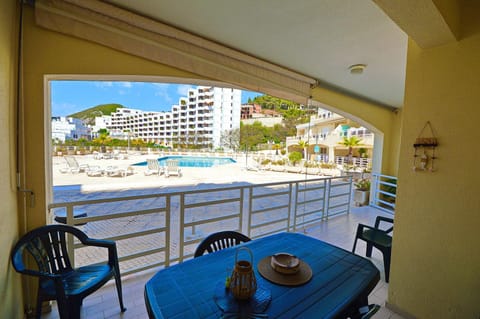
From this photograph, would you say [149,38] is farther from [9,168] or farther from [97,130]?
[97,130]

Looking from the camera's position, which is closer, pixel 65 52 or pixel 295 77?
pixel 65 52

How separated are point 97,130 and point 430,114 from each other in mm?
16500

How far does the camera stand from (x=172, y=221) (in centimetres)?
364

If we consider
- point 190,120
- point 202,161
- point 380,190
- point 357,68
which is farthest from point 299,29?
point 190,120

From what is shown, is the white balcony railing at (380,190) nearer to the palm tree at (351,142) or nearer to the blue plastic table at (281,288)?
the blue plastic table at (281,288)

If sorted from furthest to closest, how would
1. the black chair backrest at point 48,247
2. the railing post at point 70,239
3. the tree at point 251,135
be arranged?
the tree at point 251,135, the railing post at point 70,239, the black chair backrest at point 48,247

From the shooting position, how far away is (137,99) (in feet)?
53.6

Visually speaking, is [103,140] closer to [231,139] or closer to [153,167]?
[153,167]

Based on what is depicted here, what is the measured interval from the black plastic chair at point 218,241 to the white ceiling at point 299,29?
166 cm

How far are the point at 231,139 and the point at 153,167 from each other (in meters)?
8.01

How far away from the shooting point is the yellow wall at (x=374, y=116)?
332 cm

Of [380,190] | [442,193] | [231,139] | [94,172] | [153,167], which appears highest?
[231,139]

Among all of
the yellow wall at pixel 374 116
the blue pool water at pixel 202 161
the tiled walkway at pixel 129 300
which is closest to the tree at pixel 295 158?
the blue pool water at pixel 202 161

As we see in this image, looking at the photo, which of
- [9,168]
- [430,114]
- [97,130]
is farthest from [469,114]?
[97,130]
